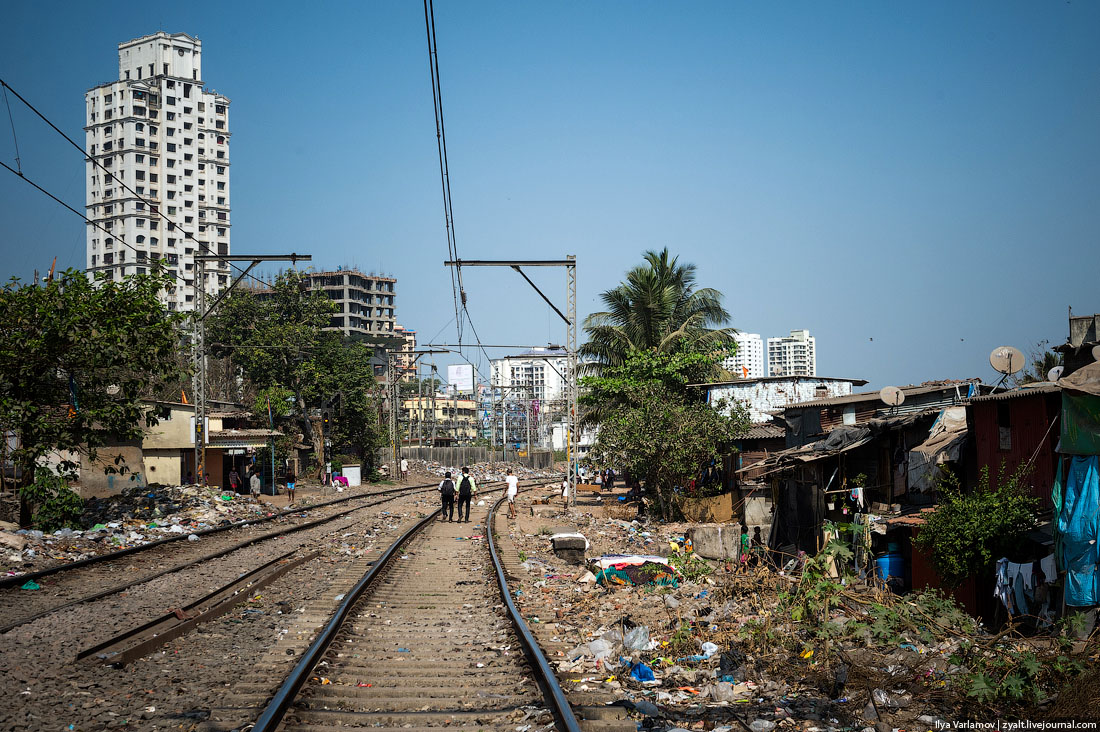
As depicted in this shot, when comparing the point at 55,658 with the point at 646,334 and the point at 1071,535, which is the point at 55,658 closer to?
the point at 1071,535

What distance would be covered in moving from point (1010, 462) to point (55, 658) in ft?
45.9

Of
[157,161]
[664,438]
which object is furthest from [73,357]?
[157,161]

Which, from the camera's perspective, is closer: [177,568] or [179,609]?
[179,609]

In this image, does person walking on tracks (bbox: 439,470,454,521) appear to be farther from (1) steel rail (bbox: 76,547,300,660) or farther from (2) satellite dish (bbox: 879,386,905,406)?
(2) satellite dish (bbox: 879,386,905,406)

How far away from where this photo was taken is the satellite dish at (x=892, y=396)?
17.5 meters

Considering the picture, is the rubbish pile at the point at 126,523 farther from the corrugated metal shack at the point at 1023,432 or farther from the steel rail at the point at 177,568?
the corrugated metal shack at the point at 1023,432

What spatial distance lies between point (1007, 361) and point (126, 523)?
20.5 meters

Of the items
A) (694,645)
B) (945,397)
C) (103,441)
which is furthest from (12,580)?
(945,397)

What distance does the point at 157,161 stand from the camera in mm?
111000

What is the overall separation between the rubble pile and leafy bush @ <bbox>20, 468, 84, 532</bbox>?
40.5 ft

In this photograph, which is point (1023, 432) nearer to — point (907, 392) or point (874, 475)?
point (874, 475)

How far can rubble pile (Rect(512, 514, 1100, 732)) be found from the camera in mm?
6703

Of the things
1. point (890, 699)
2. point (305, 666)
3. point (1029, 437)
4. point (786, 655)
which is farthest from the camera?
point (1029, 437)

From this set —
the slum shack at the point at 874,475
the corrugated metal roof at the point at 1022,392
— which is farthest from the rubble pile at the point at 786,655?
the corrugated metal roof at the point at 1022,392
